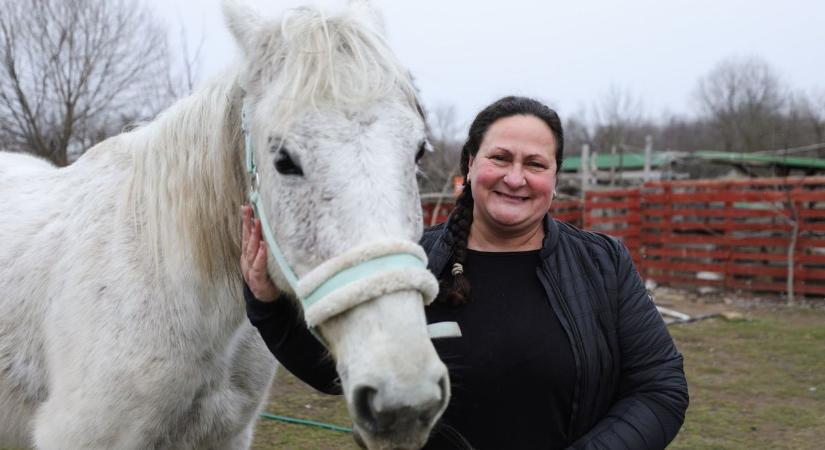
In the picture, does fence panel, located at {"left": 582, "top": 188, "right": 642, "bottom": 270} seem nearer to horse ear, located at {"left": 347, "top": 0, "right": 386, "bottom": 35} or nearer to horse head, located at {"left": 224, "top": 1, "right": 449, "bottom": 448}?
horse ear, located at {"left": 347, "top": 0, "right": 386, "bottom": 35}

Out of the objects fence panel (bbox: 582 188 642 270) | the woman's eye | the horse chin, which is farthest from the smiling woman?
fence panel (bbox: 582 188 642 270)

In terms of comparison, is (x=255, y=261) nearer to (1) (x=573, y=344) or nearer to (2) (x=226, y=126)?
(2) (x=226, y=126)

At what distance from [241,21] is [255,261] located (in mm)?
781

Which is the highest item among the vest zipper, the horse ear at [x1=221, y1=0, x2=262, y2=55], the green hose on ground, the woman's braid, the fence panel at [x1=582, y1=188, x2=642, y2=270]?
the horse ear at [x1=221, y1=0, x2=262, y2=55]

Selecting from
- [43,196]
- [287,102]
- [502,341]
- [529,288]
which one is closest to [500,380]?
[502,341]

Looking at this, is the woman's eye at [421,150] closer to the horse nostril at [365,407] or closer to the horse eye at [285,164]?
the horse eye at [285,164]

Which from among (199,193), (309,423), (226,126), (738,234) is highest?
(226,126)

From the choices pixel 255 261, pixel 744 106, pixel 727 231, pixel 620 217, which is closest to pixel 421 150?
pixel 255 261

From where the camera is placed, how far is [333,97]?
65.0 inches

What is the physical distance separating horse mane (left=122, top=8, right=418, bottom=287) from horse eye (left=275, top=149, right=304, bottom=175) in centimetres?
8

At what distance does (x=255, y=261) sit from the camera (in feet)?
6.14

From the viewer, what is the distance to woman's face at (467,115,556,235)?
2047 millimetres

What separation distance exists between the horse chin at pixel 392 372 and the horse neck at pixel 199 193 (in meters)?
0.92

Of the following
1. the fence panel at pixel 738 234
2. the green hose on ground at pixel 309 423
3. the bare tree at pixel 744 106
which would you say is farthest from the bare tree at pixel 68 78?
the bare tree at pixel 744 106
